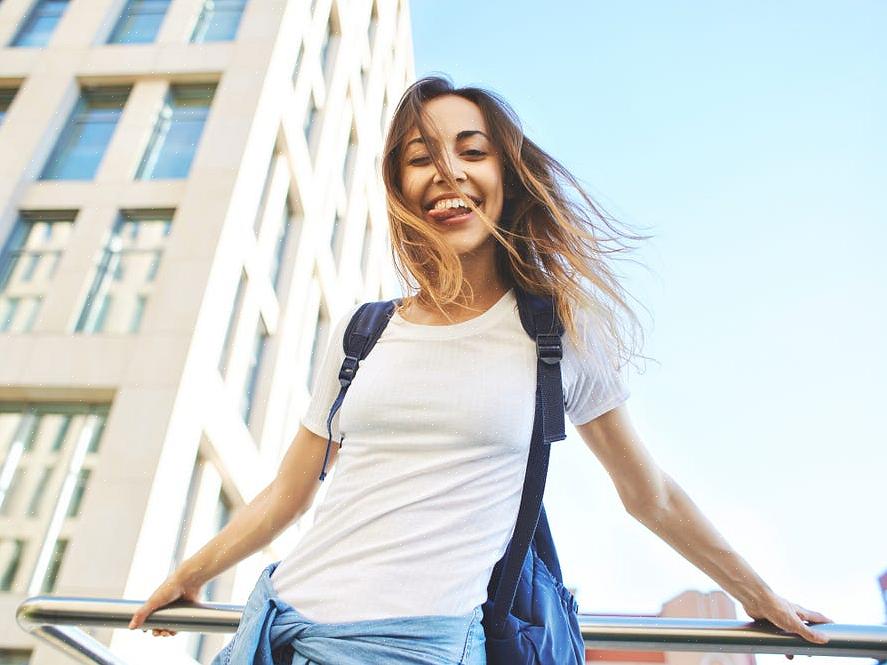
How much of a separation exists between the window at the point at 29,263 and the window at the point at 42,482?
4.24ft

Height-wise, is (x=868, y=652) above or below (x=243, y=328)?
below

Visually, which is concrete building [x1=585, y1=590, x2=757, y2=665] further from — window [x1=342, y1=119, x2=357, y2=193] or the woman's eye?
window [x1=342, y1=119, x2=357, y2=193]

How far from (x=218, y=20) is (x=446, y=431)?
1310 cm

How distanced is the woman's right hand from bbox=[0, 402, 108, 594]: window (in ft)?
23.7

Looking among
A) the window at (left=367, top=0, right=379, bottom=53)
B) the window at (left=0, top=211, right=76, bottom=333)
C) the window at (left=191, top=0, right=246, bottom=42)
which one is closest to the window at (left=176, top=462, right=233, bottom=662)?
the window at (left=0, top=211, right=76, bottom=333)

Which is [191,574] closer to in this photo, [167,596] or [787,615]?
[167,596]

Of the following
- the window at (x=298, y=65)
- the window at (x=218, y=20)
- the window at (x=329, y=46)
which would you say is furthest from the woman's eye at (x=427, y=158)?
the window at (x=329, y=46)

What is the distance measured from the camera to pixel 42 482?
8547 mm

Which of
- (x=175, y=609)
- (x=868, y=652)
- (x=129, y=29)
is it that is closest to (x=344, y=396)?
(x=175, y=609)

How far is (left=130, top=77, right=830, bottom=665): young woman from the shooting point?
1.23 m

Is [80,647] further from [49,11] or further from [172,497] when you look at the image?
[49,11]

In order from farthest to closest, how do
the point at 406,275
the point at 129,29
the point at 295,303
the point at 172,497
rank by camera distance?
the point at 295,303
the point at 129,29
the point at 172,497
the point at 406,275

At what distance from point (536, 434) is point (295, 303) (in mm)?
12521

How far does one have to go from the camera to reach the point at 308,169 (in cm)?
1417
